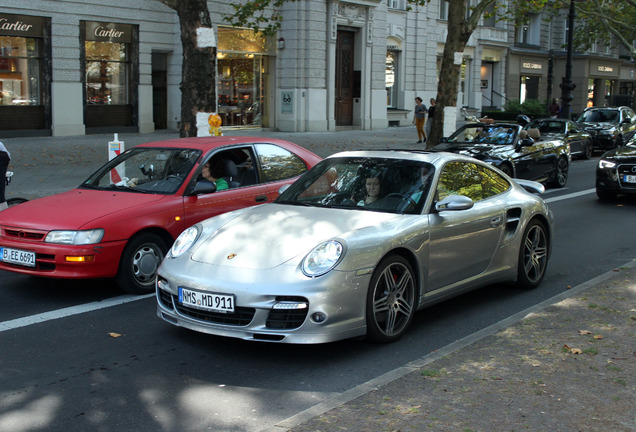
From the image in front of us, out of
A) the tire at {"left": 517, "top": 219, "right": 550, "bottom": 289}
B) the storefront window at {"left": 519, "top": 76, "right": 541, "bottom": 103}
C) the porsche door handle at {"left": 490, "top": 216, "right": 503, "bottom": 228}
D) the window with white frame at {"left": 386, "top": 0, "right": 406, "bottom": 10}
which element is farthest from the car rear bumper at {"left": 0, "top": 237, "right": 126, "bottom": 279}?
the storefront window at {"left": 519, "top": 76, "right": 541, "bottom": 103}

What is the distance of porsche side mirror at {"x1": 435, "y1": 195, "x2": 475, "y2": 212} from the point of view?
6.11 m

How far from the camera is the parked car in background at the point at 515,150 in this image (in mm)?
14992

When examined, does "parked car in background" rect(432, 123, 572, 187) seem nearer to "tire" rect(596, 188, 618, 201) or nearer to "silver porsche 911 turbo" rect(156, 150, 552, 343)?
"tire" rect(596, 188, 618, 201)

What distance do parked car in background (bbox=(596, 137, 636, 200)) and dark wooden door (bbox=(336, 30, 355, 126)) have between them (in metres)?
20.1

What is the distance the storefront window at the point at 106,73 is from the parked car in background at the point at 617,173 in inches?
714

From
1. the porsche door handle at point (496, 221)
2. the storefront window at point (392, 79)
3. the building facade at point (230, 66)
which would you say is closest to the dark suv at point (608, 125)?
the building facade at point (230, 66)

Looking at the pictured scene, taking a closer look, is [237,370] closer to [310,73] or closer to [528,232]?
[528,232]

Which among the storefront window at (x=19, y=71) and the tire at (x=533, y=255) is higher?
the storefront window at (x=19, y=71)

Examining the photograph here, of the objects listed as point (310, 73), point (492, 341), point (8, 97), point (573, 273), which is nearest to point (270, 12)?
point (310, 73)

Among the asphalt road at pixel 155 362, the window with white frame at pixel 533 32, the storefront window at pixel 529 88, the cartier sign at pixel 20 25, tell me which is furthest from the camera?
the window with white frame at pixel 533 32

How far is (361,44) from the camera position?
33594 mm

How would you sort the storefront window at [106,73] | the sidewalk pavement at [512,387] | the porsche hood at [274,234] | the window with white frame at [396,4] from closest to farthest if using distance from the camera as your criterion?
the sidewalk pavement at [512,387], the porsche hood at [274,234], the storefront window at [106,73], the window with white frame at [396,4]

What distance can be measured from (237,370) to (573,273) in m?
4.73

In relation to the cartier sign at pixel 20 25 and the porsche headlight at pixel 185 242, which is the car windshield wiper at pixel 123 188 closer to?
the porsche headlight at pixel 185 242
